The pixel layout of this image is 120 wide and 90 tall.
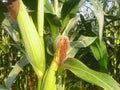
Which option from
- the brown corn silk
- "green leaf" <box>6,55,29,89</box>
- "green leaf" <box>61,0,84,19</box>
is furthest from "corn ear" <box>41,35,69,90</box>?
"green leaf" <box>61,0,84,19</box>

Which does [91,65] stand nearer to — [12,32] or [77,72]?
[12,32]

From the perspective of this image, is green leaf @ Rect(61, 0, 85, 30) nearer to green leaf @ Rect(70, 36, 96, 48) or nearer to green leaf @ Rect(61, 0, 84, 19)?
green leaf @ Rect(61, 0, 84, 19)

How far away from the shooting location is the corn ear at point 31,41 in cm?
83

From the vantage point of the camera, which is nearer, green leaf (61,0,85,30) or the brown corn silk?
the brown corn silk

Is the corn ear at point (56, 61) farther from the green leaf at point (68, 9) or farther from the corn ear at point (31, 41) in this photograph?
the green leaf at point (68, 9)

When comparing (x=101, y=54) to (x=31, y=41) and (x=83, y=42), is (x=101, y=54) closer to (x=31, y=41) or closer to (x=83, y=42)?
(x=83, y=42)

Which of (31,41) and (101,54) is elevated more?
(31,41)

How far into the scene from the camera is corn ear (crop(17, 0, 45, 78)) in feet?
2.72

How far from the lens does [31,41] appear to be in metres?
0.84

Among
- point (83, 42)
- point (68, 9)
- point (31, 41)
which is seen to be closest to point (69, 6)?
point (68, 9)

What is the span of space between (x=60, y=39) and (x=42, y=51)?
0.07 metres

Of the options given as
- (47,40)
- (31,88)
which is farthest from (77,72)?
(31,88)

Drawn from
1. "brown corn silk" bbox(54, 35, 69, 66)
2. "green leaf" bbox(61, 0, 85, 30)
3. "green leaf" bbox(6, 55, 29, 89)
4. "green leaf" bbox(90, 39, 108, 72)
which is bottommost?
"green leaf" bbox(90, 39, 108, 72)

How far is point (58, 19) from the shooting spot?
103cm
